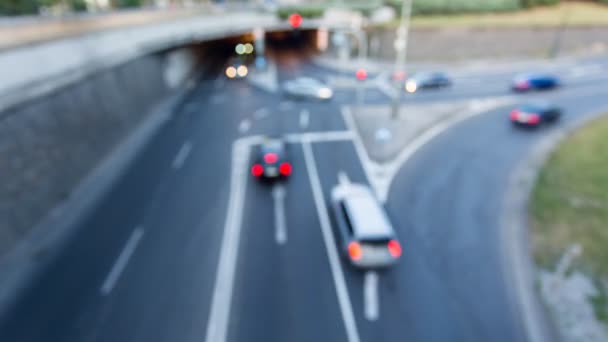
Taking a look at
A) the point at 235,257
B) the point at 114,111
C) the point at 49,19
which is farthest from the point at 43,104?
the point at 235,257

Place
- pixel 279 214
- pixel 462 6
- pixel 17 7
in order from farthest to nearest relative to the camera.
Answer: pixel 462 6, pixel 17 7, pixel 279 214

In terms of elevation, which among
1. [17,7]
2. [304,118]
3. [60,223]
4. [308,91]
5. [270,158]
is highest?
[17,7]

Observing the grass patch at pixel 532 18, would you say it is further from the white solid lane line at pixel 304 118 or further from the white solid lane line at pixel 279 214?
the white solid lane line at pixel 279 214

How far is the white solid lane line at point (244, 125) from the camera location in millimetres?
20719

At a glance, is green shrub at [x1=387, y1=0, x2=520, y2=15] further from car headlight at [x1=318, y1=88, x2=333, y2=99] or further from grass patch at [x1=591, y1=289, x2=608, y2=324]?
grass patch at [x1=591, y1=289, x2=608, y2=324]

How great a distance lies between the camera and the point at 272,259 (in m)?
11.1

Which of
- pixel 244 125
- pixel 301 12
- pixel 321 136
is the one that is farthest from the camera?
pixel 301 12

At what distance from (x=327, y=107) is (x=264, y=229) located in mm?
13934

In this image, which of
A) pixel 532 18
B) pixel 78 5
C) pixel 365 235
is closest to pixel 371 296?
pixel 365 235

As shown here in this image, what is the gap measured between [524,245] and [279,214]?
9.09m

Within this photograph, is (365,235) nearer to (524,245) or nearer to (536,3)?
(524,245)

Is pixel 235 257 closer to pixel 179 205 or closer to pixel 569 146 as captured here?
pixel 179 205

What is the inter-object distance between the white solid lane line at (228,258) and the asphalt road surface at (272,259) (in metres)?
0.05

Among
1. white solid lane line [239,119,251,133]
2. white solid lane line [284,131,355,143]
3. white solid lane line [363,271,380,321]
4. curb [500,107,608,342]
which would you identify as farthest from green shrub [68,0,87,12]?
curb [500,107,608,342]
